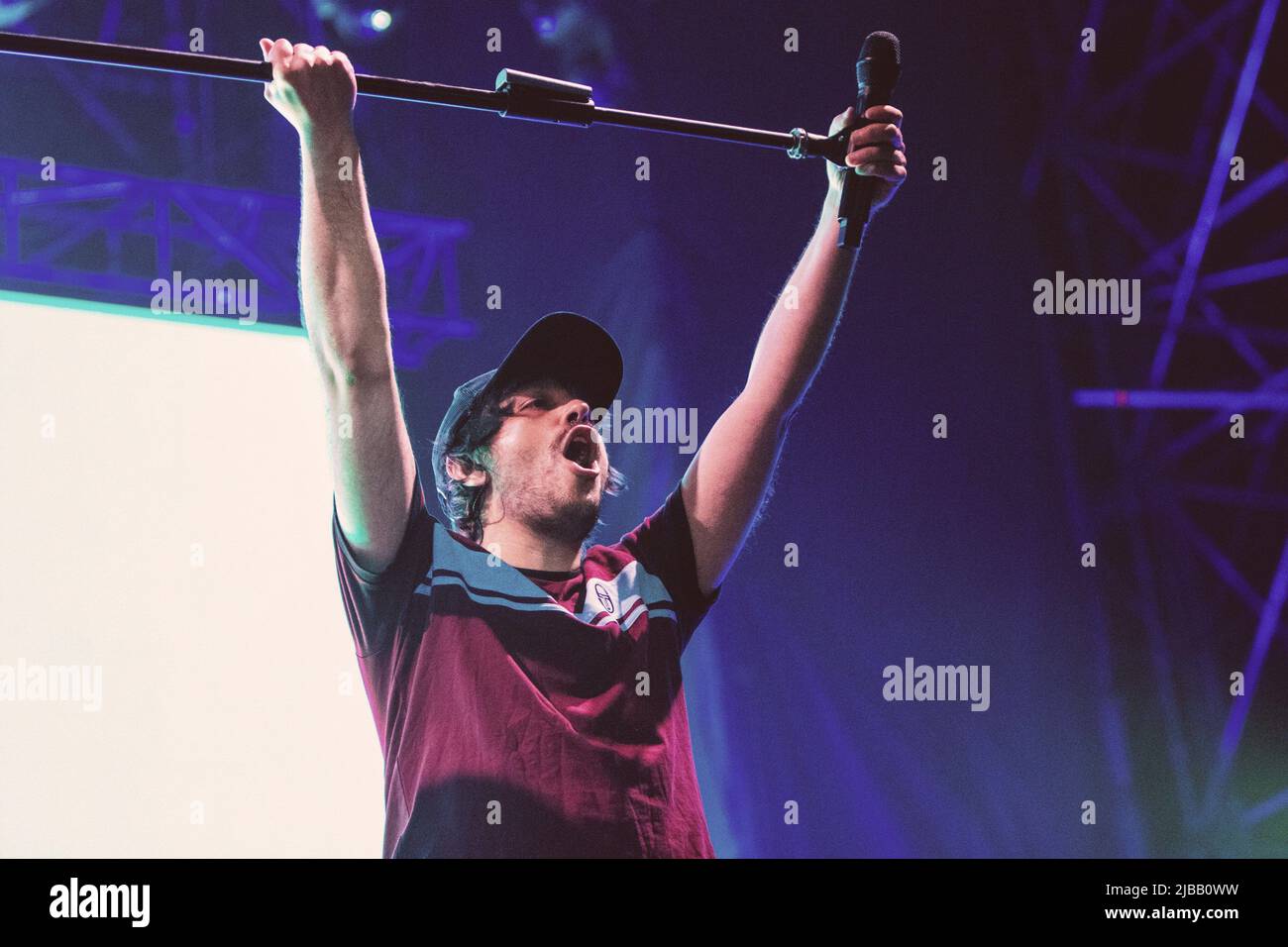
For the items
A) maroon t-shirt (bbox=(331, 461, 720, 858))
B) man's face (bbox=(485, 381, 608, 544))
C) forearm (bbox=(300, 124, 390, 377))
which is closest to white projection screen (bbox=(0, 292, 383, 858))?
maroon t-shirt (bbox=(331, 461, 720, 858))

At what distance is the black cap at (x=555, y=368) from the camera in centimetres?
261

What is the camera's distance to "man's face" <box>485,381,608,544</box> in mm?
2502

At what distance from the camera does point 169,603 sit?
254 cm

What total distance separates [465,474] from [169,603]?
2.10 feet

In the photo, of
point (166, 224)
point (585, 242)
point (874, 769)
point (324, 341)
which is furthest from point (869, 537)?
point (166, 224)

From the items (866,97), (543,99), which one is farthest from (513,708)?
(866,97)

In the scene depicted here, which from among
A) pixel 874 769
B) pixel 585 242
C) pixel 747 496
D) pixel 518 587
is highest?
pixel 585 242

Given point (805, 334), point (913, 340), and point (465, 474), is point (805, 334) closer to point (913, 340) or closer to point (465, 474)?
point (913, 340)

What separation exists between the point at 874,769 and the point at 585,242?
1367 millimetres

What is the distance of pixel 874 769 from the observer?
9.48 feet

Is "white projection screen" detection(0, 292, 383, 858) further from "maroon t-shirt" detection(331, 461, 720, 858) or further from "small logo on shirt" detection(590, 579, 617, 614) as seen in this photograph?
"small logo on shirt" detection(590, 579, 617, 614)

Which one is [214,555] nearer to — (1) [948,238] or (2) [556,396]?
(2) [556,396]

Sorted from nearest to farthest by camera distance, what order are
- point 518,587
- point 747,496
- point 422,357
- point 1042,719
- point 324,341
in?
point 324,341 → point 518,587 → point 747,496 → point 422,357 → point 1042,719

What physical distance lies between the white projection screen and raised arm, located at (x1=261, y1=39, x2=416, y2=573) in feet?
1.42
